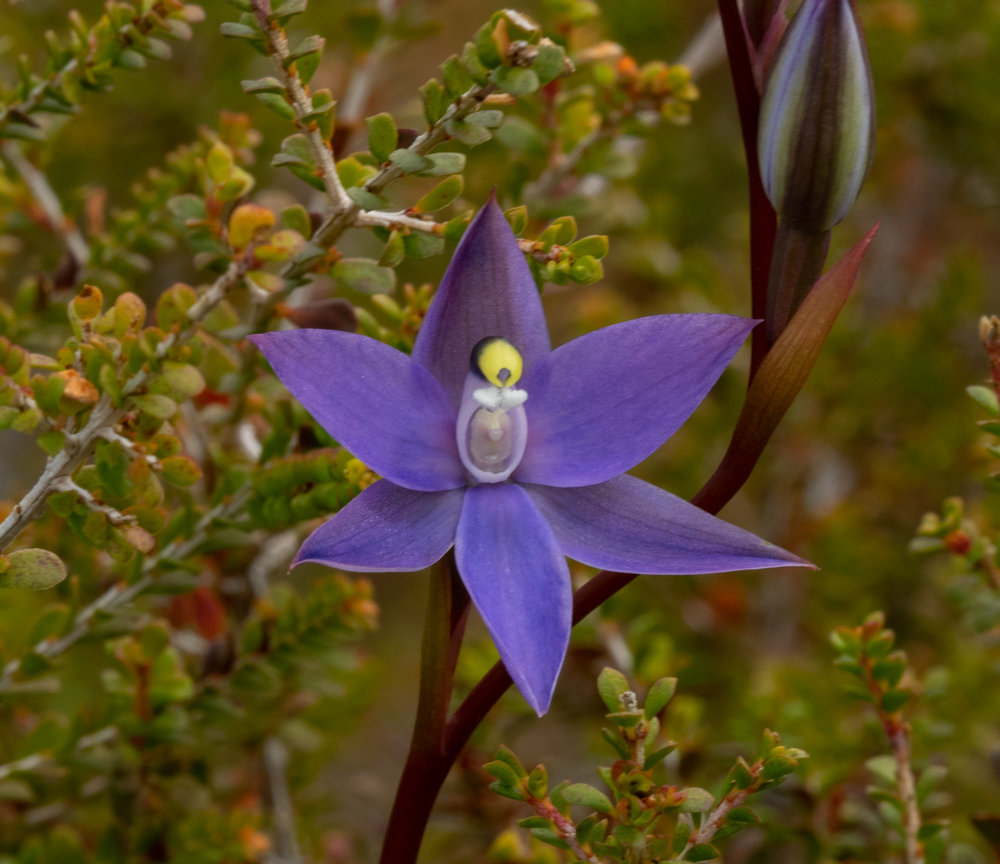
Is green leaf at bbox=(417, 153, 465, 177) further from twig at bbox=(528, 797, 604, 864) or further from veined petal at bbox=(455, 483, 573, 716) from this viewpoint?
twig at bbox=(528, 797, 604, 864)

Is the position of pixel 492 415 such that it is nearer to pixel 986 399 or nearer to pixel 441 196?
pixel 441 196

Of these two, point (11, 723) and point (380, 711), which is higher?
point (11, 723)

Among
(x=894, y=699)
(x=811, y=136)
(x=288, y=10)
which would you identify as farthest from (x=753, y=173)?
(x=894, y=699)

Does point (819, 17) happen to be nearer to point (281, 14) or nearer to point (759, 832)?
point (281, 14)

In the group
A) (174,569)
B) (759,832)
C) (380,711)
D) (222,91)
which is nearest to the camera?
(174,569)

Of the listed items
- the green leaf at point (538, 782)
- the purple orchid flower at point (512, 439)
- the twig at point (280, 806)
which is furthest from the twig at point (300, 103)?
the twig at point (280, 806)

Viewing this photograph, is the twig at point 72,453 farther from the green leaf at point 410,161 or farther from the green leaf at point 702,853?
the green leaf at point 702,853

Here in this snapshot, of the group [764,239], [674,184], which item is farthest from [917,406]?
[764,239]
